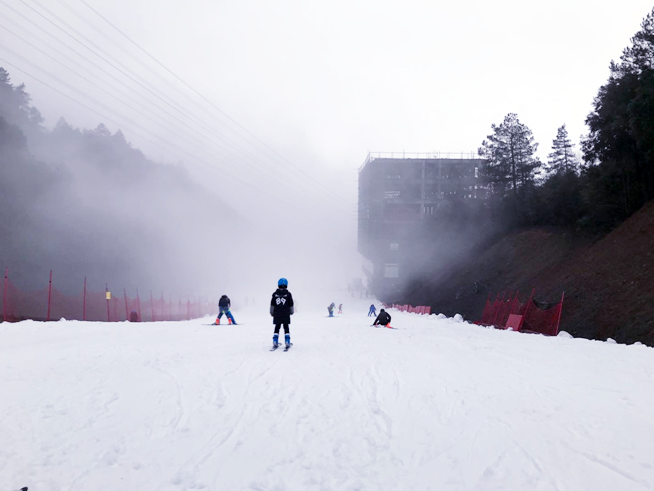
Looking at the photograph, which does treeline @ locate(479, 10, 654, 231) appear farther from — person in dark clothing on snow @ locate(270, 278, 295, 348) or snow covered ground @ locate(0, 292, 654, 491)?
person in dark clothing on snow @ locate(270, 278, 295, 348)

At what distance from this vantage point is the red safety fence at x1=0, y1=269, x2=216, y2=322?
24.6m

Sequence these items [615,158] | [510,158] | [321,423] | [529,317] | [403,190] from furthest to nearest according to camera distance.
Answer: [403,190] < [510,158] < [615,158] < [529,317] < [321,423]

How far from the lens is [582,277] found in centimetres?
2934

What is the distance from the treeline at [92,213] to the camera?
53.1 metres

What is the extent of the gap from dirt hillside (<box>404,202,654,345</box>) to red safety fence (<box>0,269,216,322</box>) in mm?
24228

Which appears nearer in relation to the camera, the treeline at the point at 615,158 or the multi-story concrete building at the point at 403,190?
the treeline at the point at 615,158

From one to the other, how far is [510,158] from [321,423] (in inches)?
2257

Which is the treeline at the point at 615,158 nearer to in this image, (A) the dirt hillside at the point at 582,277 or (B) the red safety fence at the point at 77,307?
(A) the dirt hillside at the point at 582,277

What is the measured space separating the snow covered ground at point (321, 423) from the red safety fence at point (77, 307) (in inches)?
556

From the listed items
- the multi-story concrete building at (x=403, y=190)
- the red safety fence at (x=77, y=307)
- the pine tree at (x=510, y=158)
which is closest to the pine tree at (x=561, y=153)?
the pine tree at (x=510, y=158)

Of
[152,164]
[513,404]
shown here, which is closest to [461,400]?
[513,404]

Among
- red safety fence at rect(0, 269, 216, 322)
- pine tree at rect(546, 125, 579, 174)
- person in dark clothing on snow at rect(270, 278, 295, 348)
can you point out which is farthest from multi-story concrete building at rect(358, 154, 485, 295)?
person in dark clothing on snow at rect(270, 278, 295, 348)

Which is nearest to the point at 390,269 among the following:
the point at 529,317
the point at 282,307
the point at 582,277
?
the point at 582,277

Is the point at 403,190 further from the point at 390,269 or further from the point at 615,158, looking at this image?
the point at 615,158
